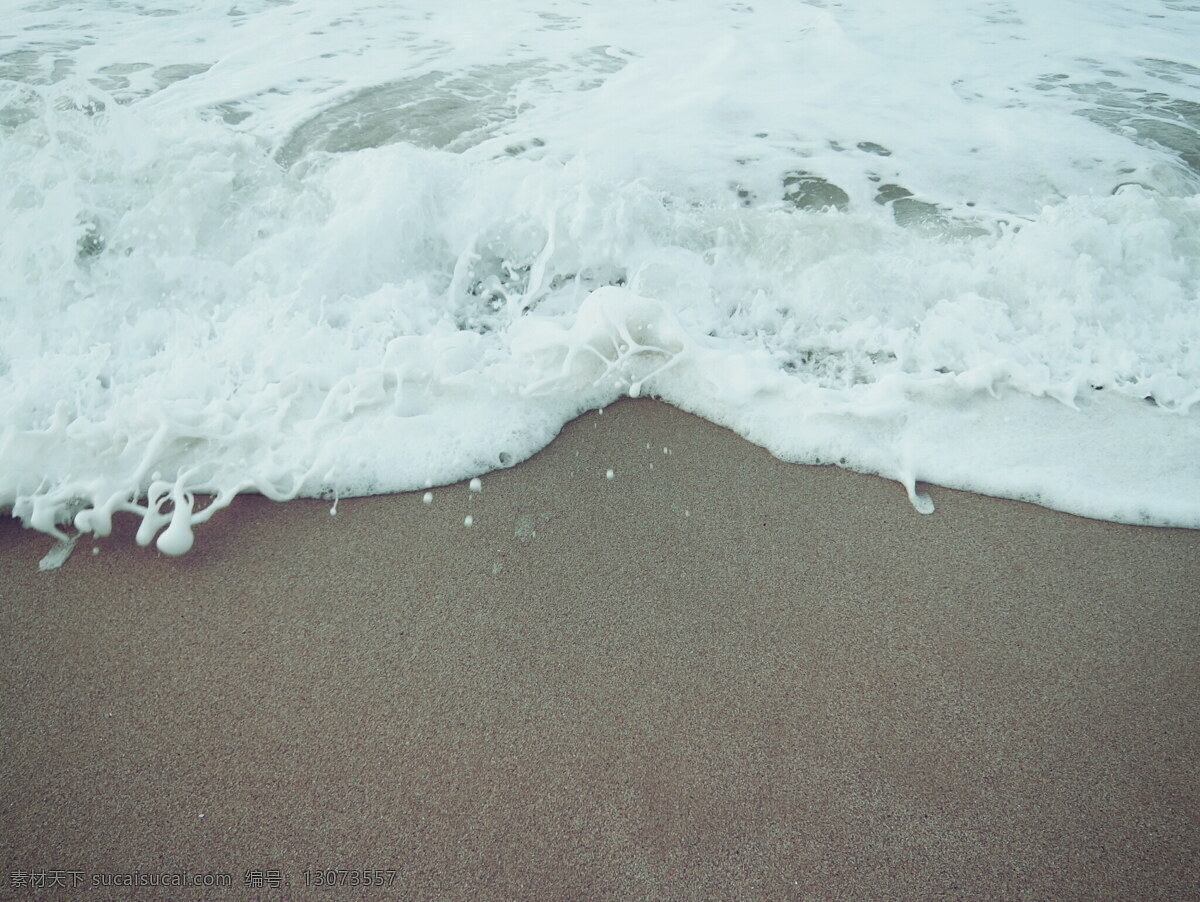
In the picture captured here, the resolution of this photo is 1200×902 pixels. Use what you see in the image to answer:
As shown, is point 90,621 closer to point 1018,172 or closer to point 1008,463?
point 1008,463

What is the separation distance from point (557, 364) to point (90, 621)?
1.50 m

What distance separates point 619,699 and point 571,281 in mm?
1847

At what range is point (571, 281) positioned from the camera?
112 inches

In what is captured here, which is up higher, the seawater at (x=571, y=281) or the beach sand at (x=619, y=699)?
the seawater at (x=571, y=281)

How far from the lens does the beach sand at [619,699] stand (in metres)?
1.25

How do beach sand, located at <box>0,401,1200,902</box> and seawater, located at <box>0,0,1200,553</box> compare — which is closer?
beach sand, located at <box>0,401,1200,902</box>

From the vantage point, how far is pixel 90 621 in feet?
5.44

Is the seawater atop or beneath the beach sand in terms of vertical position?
atop

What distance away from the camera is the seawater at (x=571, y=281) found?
2.09 meters

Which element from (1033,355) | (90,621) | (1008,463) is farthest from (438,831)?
(1033,355)

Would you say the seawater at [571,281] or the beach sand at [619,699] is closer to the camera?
the beach sand at [619,699]

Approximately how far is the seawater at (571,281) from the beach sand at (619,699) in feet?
0.73

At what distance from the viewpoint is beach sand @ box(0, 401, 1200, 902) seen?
1.25 metres

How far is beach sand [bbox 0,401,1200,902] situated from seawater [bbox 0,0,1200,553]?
0.73 ft
